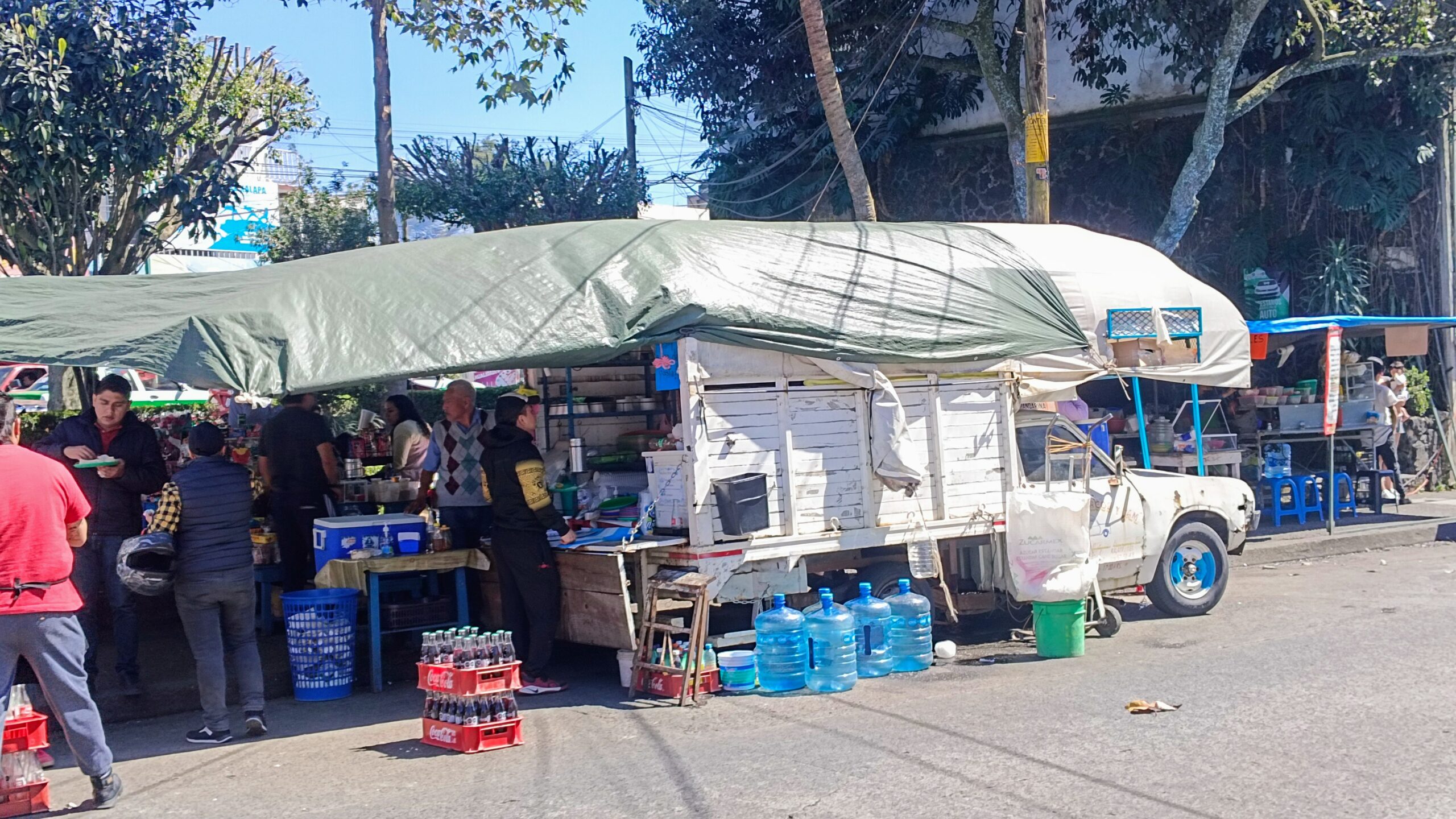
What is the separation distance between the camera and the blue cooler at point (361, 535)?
8.70 meters

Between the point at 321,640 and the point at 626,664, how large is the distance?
2001mm

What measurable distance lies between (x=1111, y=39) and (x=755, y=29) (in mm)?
5138

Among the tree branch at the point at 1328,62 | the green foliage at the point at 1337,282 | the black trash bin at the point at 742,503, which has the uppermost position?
the tree branch at the point at 1328,62

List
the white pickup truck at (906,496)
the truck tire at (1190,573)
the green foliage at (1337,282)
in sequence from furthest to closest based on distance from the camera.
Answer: the green foliage at (1337,282)
the truck tire at (1190,573)
the white pickup truck at (906,496)

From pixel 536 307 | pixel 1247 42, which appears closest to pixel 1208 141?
pixel 1247 42

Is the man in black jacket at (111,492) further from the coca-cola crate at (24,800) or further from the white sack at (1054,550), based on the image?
the white sack at (1054,550)

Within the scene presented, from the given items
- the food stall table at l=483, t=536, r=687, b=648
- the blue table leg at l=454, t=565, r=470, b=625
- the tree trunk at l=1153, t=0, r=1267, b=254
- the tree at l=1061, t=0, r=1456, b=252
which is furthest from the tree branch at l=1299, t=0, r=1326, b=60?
Result: the blue table leg at l=454, t=565, r=470, b=625

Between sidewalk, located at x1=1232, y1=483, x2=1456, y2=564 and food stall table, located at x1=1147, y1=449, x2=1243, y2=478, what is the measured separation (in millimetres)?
872

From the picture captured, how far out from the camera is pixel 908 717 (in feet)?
24.1

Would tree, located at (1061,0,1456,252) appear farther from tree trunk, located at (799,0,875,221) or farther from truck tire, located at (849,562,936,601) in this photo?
truck tire, located at (849,562,936,601)

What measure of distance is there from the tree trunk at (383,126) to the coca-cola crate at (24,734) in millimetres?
9687

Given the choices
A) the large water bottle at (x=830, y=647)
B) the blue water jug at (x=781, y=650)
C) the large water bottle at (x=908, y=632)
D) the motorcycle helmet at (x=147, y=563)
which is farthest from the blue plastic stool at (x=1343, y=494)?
the motorcycle helmet at (x=147, y=563)

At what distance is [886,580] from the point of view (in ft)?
30.1

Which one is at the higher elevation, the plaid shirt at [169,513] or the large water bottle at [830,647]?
the plaid shirt at [169,513]
